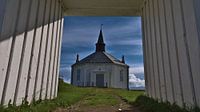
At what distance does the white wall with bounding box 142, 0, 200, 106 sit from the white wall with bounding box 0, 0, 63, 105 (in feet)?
9.89

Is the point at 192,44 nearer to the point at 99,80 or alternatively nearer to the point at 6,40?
the point at 6,40

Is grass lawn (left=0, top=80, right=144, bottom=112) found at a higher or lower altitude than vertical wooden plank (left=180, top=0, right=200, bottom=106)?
lower

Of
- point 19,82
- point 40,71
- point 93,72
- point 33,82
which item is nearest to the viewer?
point 19,82

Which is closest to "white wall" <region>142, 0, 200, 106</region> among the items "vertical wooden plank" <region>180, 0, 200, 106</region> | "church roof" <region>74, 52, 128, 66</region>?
"vertical wooden plank" <region>180, 0, 200, 106</region>

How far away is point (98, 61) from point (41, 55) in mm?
35453

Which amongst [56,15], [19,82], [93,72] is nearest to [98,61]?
[93,72]

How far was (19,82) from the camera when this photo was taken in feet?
12.4

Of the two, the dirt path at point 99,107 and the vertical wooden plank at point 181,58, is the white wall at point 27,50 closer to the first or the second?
the dirt path at point 99,107

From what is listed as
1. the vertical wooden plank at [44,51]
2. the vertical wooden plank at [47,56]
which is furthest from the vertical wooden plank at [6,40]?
the vertical wooden plank at [47,56]

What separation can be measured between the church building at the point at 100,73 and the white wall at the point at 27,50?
3157cm

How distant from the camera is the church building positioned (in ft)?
124

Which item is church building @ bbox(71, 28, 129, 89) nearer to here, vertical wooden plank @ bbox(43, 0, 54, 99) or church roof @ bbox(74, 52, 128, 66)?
church roof @ bbox(74, 52, 128, 66)

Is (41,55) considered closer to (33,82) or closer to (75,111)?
(33,82)

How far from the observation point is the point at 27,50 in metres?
4.03
